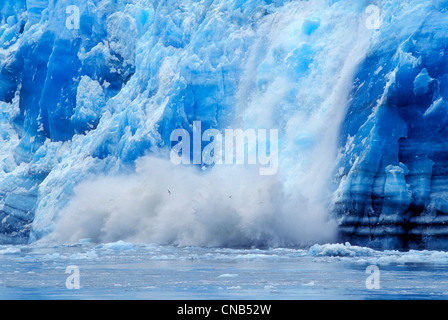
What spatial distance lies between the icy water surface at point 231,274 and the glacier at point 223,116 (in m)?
2.08

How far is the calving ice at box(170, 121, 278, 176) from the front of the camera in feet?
79.0

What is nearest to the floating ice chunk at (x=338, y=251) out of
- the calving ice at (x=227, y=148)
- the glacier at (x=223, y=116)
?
the glacier at (x=223, y=116)

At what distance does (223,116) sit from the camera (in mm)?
27000

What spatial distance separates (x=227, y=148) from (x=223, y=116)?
5.09 ft

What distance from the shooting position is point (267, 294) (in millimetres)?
11438

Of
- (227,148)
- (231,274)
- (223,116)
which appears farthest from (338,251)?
(223,116)

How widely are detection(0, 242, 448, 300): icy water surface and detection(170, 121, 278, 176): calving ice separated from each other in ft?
13.3

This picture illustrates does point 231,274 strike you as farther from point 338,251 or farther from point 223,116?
point 223,116
